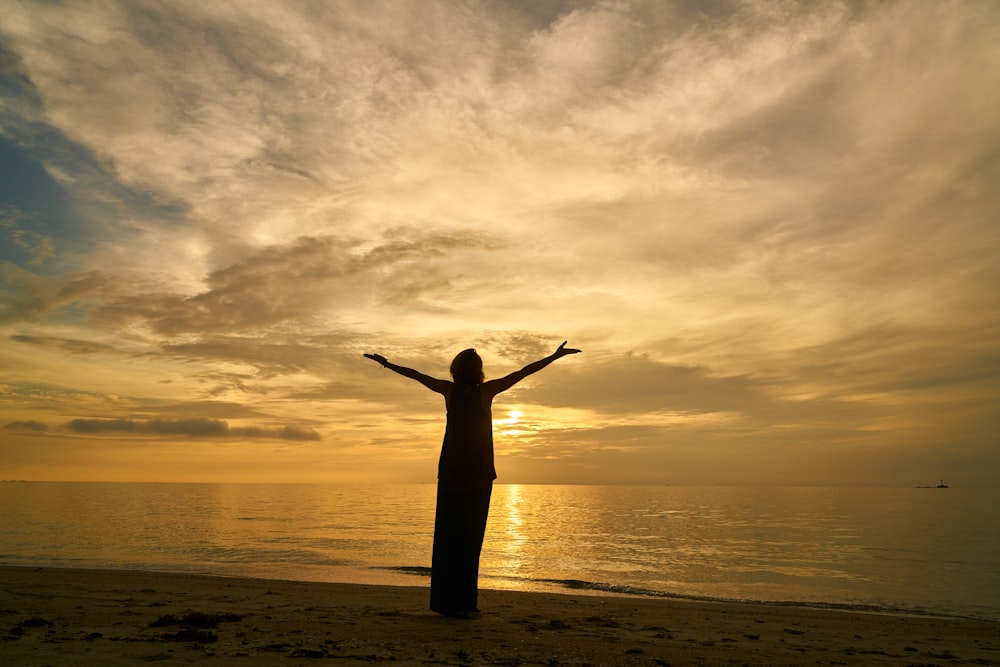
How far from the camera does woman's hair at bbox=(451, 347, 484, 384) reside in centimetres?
913

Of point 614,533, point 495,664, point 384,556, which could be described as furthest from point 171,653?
point 614,533

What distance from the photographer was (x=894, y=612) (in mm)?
18219

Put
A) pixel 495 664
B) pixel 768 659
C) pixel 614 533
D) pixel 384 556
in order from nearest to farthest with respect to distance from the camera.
A: pixel 495 664 → pixel 768 659 → pixel 384 556 → pixel 614 533

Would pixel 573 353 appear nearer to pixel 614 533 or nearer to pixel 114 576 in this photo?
pixel 114 576

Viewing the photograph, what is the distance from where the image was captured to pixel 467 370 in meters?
9.15

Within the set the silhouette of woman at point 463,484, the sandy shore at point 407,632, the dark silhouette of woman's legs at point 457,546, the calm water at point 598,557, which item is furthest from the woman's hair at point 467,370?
the calm water at point 598,557

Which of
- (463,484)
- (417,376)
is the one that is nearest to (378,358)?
(417,376)

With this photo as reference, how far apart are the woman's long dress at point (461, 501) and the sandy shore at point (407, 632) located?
0.42 metres

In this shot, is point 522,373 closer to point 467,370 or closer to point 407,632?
point 467,370

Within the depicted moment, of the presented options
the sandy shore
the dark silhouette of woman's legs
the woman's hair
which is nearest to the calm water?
the sandy shore

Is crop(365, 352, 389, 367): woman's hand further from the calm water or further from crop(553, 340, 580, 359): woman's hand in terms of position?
the calm water

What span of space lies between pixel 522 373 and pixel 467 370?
2.75 feet

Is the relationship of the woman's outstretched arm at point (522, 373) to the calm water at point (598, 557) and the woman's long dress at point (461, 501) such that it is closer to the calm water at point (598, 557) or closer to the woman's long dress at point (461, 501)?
the woman's long dress at point (461, 501)

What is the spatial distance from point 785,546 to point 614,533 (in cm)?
1265
